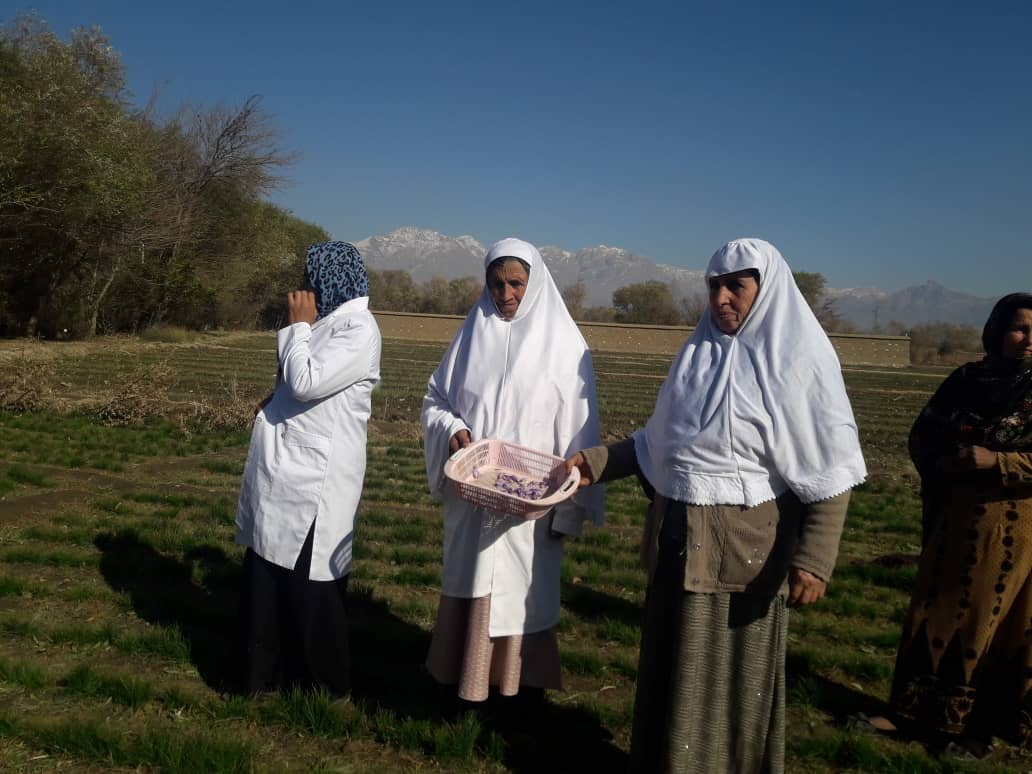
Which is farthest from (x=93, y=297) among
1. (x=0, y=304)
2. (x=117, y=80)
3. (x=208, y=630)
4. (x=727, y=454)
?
(x=727, y=454)

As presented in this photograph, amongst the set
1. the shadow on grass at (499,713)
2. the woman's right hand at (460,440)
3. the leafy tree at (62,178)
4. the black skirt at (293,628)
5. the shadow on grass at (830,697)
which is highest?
the leafy tree at (62,178)

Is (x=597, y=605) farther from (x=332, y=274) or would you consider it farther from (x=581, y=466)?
(x=332, y=274)

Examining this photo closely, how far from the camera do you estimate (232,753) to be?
3039 mm

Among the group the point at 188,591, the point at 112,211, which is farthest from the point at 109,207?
the point at 188,591

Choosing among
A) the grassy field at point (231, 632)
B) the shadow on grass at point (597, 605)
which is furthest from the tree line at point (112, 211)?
the shadow on grass at point (597, 605)

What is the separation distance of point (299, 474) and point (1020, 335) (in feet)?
10.2

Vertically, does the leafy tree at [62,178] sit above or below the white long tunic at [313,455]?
above

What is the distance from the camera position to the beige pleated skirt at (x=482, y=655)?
10.5 feet

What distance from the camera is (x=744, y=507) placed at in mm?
2648

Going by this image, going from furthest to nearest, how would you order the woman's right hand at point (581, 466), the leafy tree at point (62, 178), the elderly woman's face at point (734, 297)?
1. the leafy tree at point (62, 178)
2. the woman's right hand at point (581, 466)
3. the elderly woman's face at point (734, 297)

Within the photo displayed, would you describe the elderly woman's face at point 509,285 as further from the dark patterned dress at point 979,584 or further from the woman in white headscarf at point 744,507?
Answer: the dark patterned dress at point 979,584

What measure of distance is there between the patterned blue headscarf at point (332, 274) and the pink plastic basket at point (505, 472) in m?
0.89

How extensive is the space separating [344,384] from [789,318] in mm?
1767

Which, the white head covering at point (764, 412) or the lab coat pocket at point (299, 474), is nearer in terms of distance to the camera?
the white head covering at point (764, 412)
